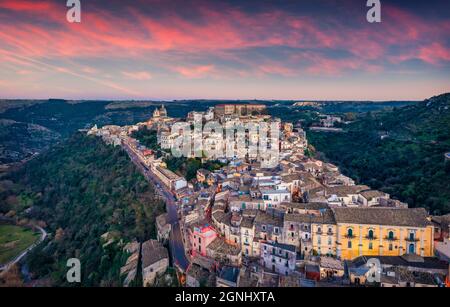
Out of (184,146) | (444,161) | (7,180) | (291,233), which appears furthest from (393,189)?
(7,180)

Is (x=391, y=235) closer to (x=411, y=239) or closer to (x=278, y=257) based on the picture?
(x=411, y=239)

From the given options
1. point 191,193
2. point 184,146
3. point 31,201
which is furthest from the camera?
point 31,201

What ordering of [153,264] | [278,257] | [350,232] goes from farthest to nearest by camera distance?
[153,264] → [350,232] → [278,257]

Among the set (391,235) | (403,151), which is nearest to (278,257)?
(391,235)

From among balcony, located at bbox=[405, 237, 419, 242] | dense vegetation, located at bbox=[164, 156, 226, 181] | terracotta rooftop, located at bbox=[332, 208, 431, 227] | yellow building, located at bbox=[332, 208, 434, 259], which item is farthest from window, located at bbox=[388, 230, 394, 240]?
dense vegetation, located at bbox=[164, 156, 226, 181]

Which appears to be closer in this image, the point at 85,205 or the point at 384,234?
the point at 384,234
